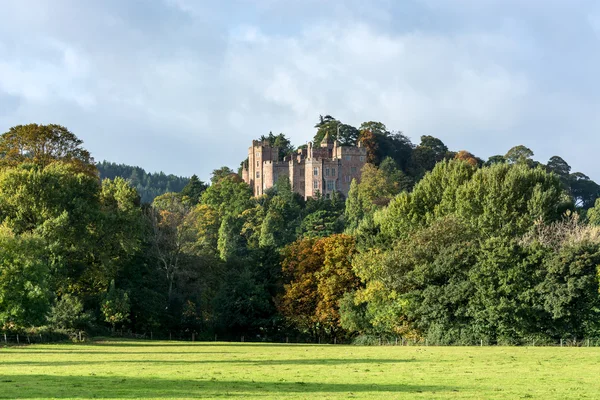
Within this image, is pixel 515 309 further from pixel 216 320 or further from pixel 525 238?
pixel 216 320

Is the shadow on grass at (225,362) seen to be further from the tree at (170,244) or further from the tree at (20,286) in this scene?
the tree at (170,244)

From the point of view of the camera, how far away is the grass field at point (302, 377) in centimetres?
2009

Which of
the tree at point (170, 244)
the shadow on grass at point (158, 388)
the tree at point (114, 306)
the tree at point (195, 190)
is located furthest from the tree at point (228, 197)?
the shadow on grass at point (158, 388)

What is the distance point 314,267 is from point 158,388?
4169cm

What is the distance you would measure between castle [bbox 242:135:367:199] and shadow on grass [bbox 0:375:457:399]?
115 m

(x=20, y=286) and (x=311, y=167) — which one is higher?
(x=311, y=167)

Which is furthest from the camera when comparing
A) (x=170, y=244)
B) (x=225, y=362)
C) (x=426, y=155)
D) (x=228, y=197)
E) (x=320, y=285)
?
(x=426, y=155)

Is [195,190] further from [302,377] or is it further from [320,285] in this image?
[302,377]

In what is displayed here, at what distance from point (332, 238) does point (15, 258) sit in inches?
1010

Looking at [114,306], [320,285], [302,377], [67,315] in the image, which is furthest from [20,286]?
[302,377]

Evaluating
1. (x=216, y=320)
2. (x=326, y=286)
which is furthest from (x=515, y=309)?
(x=216, y=320)

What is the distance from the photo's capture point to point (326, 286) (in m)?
60.2

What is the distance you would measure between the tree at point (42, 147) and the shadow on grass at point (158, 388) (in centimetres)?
4394

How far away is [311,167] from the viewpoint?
142m
